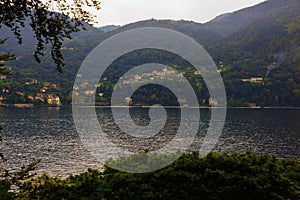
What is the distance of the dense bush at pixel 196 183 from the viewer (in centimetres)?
1457

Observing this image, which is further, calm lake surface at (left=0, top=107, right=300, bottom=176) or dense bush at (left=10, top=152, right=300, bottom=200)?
calm lake surface at (left=0, top=107, right=300, bottom=176)

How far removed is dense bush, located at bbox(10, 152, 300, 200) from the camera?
14.6 m

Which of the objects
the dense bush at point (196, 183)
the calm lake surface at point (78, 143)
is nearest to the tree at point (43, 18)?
the dense bush at point (196, 183)

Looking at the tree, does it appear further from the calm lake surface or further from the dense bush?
the calm lake surface

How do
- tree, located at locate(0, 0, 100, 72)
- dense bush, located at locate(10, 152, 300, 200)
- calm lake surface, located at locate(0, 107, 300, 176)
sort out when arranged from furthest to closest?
calm lake surface, located at locate(0, 107, 300, 176) → dense bush, located at locate(10, 152, 300, 200) → tree, located at locate(0, 0, 100, 72)

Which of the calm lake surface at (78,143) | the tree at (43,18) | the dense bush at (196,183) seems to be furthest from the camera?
the calm lake surface at (78,143)

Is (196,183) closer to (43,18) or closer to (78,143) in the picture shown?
(43,18)

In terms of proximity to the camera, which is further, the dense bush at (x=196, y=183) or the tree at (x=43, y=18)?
the dense bush at (x=196, y=183)

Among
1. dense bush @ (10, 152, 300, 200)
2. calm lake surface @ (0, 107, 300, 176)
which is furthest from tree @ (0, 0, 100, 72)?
calm lake surface @ (0, 107, 300, 176)

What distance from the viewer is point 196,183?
15.2 m

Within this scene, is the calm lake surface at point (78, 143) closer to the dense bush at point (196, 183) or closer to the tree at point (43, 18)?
the dense bush at point (196, 183)

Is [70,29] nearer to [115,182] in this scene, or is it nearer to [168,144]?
[115,182]

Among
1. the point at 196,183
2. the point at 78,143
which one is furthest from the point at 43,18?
the point at 78,143

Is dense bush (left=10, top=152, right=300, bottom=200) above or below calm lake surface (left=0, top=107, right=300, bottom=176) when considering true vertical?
above
